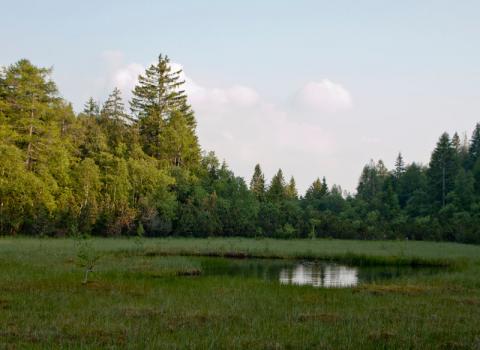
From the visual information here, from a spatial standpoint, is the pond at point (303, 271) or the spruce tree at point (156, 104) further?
the spruce tree at point (156, 104)

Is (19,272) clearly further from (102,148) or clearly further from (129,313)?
(102,148)

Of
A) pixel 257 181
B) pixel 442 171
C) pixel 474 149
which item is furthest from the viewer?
pixel 257 181

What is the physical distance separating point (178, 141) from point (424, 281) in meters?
63.0

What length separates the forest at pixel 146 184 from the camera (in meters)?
61.0

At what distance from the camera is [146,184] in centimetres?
7331

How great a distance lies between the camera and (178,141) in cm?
8475

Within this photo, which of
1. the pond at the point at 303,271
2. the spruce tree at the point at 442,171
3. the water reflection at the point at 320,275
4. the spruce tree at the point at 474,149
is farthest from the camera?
the spruce tree at the point at 474,149

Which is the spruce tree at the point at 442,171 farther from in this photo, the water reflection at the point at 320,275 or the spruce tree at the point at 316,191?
the water reflection at the point at 320,275

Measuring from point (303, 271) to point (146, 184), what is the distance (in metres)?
43.6

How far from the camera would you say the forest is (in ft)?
200

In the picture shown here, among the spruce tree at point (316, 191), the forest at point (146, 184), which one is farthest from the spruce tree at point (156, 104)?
the spruce tree at point (316, 191)

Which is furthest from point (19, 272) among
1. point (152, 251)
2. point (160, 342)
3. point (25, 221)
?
point (25, 221)

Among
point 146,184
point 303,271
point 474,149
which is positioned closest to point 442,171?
point 474,149

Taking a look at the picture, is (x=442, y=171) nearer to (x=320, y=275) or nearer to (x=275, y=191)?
(x=275, y=191)
